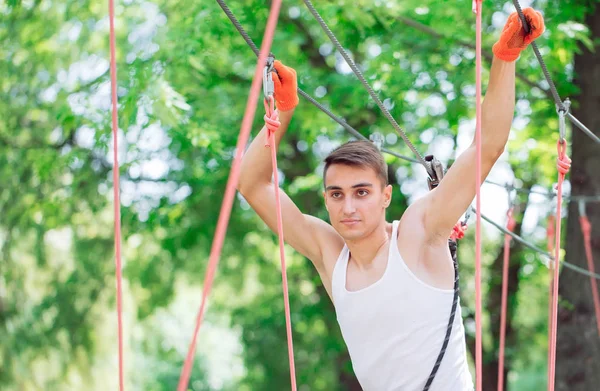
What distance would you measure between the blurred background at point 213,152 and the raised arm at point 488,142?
102 inches

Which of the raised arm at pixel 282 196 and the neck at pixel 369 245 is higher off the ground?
the raised arm at pixel 282 196

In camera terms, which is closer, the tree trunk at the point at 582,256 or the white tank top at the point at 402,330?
the white tank top at the point at 402,330

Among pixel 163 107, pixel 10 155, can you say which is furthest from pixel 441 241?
pixel 10 155

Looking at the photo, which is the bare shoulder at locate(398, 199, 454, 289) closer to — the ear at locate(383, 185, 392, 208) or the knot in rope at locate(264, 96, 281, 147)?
the ear at locate(383, 185, 392, 208)

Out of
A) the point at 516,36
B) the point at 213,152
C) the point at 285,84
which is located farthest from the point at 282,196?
the point at 213,152

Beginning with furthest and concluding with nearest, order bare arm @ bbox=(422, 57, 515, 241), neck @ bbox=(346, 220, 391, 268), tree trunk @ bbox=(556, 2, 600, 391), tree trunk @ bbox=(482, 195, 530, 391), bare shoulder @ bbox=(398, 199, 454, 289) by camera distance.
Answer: tree trunk @ bbox=(482, 195, 530, 391) < tree trunk @ bbox=(556, 2, 600, 391) < neck @ bbox=(346, 220, 391, 268) < bare shoulder @ bbox=(398, 199, 454, 289) < bare arm @ bbox=(422, 57, 515, 241)

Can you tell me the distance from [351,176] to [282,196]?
36 centimetres

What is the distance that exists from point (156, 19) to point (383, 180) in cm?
379

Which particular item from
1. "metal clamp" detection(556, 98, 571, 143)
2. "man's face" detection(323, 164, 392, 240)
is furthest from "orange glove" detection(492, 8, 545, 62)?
"man's face" detection(323, 164, 392, 240)

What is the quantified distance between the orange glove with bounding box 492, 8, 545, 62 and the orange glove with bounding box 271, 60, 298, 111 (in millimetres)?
635

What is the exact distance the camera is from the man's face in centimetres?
213

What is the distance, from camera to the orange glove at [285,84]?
94.2 inches

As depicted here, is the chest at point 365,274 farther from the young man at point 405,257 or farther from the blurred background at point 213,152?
the blurred background at point 213,152

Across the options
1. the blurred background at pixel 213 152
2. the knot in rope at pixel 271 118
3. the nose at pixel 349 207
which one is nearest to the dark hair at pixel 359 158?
the nose at pixel 349 207
